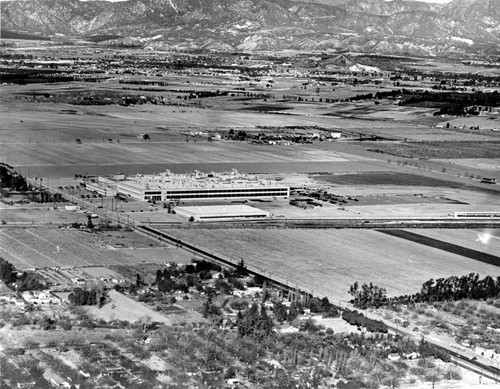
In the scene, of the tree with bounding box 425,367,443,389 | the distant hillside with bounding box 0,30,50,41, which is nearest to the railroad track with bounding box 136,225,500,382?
the tree with bounding box 425,367,443,389

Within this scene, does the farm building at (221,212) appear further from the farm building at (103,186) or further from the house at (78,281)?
the house at (78,281)

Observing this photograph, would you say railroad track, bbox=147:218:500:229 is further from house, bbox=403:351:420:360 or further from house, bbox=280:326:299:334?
house, bbox=403:351:420:360

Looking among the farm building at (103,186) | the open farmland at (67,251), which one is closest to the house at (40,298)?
the open farmland at (67,251)

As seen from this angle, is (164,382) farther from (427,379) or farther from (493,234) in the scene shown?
(493,234)

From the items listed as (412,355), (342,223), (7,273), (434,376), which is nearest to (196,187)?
(342,223)

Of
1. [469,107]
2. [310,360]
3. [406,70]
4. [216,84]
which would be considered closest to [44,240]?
[310,360]

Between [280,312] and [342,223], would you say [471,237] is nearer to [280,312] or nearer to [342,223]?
[342,223]
